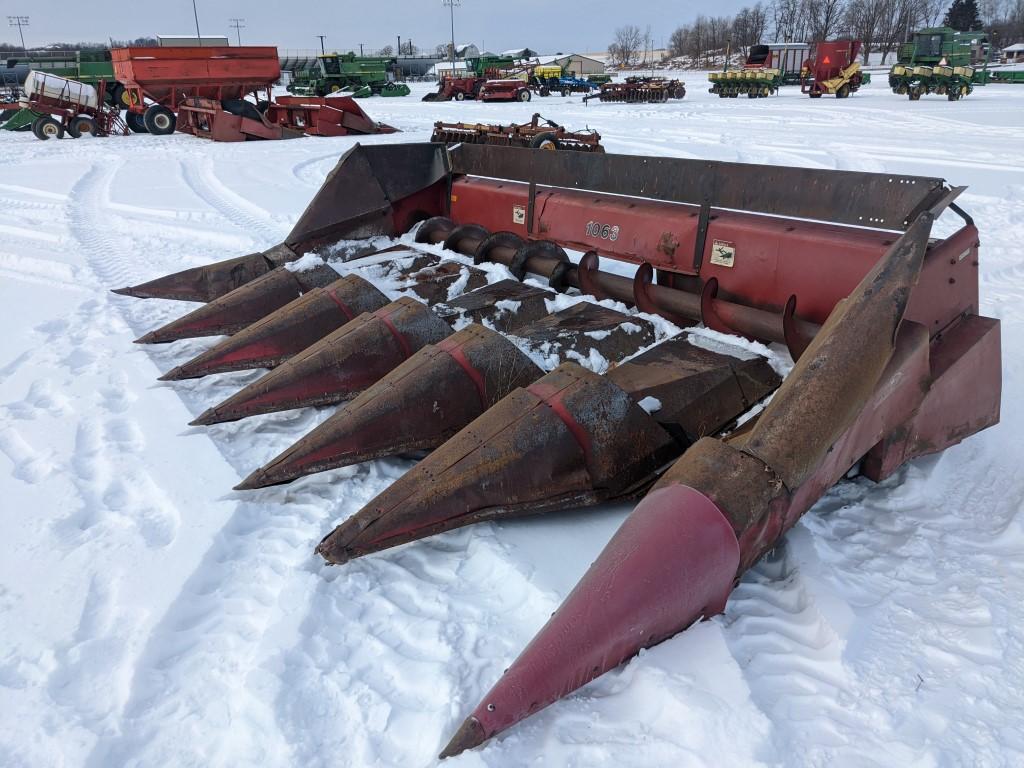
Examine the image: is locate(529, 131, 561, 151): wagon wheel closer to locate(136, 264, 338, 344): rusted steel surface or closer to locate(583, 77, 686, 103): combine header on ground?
locate(136, 264, 338, 344): rusted steel surface

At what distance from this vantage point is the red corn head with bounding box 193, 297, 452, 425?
9.22ft

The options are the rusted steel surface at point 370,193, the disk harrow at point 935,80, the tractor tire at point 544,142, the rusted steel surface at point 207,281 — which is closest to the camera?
the rusted steel surface at point 207,281

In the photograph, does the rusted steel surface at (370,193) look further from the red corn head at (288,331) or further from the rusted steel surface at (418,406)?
the rusted steel surface at (418,406)

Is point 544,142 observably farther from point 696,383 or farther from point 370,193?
point 696,383

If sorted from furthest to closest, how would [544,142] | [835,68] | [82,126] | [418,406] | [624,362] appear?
1. [835,68]
2. [82,126]
3. [544,142]
4. [624,362]
5. [418,406]

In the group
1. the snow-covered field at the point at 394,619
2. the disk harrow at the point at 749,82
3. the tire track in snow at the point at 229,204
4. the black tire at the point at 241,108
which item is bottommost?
the snow-covered field at the point at 394,619

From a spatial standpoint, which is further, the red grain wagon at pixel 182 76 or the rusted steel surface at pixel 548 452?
the red grain wagon at pixel 182 76

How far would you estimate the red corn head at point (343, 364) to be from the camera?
9.22 feet

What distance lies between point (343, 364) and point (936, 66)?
2817cm

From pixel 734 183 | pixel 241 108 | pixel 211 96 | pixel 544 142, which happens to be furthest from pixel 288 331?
pixel 211 96

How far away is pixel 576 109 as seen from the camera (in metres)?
23.7

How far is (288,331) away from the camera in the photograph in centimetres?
334

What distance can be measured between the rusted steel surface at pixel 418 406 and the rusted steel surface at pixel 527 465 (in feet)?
1.16

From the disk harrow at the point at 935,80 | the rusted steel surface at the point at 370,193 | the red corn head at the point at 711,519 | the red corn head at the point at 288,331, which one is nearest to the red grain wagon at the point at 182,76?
the rusted steel surface at the point at 370,193
